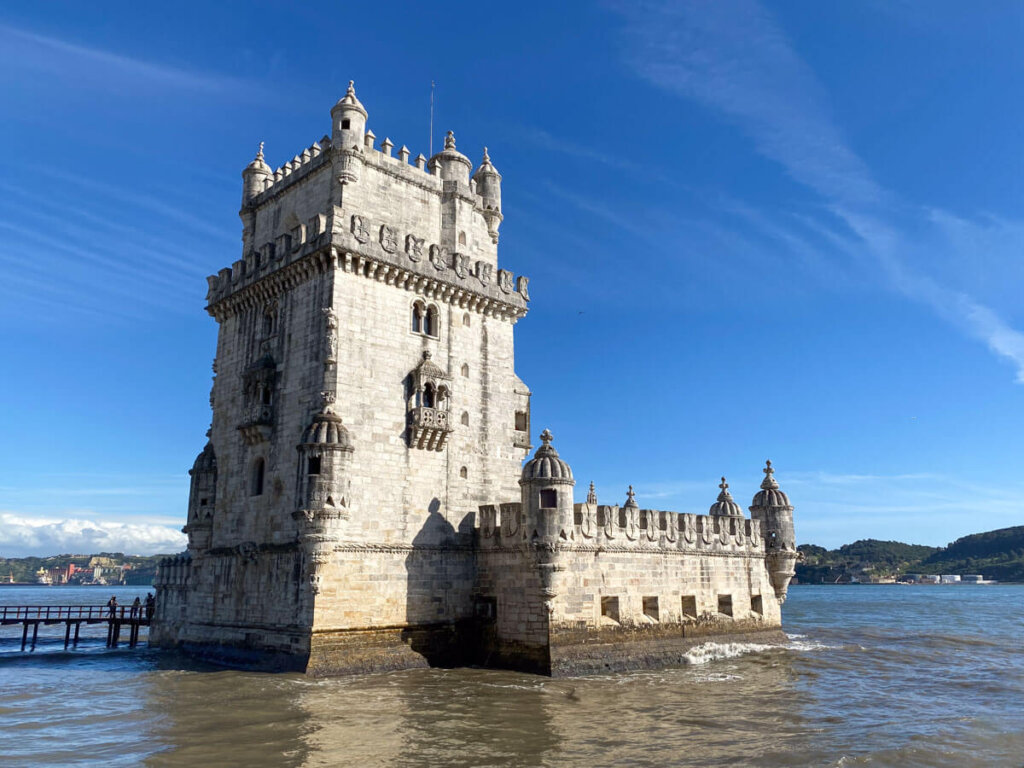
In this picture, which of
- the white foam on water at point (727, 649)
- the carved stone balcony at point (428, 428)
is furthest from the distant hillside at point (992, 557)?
the carved stone balcony at point (428, 428)

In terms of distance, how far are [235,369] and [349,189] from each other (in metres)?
9.72

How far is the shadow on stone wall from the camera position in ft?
93.2

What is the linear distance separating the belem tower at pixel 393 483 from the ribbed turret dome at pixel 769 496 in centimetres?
404

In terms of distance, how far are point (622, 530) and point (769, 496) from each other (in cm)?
1226

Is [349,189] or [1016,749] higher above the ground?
[349,189]

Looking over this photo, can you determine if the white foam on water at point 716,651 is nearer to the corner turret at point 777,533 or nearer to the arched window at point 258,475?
the corner turret at point 777,533

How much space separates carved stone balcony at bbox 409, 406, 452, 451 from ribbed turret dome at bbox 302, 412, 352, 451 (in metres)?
3.19

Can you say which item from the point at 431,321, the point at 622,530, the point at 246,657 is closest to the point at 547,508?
the point at 622,530

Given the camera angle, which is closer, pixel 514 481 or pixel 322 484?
pixel 322 484

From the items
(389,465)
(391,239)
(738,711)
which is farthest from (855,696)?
(391,239)

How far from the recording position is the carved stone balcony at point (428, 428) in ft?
96.4

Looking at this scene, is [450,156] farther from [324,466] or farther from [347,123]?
[324,466]

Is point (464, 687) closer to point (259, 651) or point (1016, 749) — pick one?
point (259, 651)

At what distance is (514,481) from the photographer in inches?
1308
